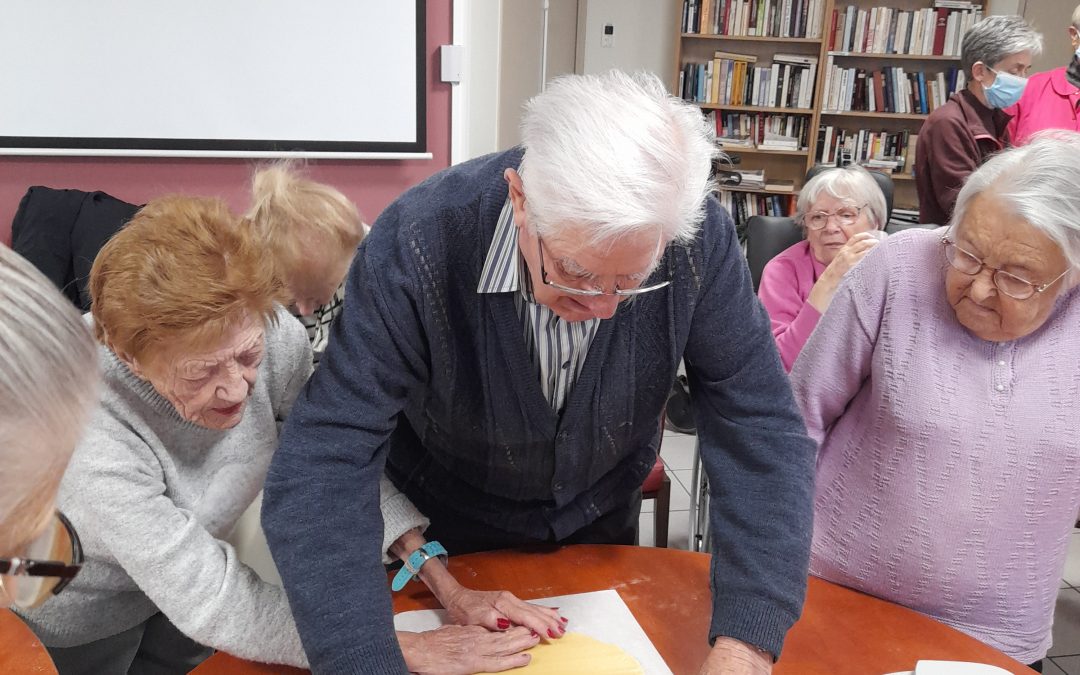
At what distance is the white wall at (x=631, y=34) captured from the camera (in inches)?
218

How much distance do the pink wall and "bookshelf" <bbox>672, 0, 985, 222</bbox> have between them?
9.14ft

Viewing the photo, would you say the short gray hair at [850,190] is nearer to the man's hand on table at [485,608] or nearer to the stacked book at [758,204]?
the man's hand on table at [485,608]

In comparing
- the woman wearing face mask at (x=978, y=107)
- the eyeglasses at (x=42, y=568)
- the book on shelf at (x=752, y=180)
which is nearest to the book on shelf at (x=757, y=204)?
the book on shelf at (x=752, y=180)

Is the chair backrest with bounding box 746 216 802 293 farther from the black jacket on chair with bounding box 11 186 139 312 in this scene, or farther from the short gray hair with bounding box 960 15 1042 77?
the black jacket on chair with bounding box 11 186 139 312

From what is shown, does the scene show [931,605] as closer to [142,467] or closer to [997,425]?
[997,425]

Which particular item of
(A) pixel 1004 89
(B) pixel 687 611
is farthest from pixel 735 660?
(A) pixel 1004 89

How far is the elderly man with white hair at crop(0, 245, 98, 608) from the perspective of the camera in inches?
17.3

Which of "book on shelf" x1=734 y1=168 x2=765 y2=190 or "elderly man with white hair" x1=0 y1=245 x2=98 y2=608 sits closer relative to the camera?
"elderly man with white hair" x1=0 y1=245 x2=98 y2=608

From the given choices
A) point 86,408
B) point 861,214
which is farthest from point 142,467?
point 861,214

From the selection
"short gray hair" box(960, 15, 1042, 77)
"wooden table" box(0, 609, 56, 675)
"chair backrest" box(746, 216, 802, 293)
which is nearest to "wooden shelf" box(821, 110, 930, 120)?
"short gray hair" box(960, 15, 1042, 77)

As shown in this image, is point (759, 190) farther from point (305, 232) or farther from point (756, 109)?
point (305, 232)

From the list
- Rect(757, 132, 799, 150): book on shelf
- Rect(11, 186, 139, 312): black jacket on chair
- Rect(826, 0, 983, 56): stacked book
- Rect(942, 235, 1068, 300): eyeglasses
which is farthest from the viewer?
Rect(757, 132, 799, 150): book on shelf

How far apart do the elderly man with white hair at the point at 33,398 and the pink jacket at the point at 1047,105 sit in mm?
3617

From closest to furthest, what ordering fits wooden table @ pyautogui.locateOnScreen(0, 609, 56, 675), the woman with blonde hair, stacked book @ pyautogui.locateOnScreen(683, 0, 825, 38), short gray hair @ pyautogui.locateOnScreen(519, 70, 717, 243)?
short gray hair @ pyautogui.locateOnScreen(519, 70, 717, 243) → wooden table @ pyautogui.locateOnScreen(0, 609, 56, 675) → the woman with blonde hair → stacked book @ pyautogui.locateOnScreen(683, 0, 825, 38)
